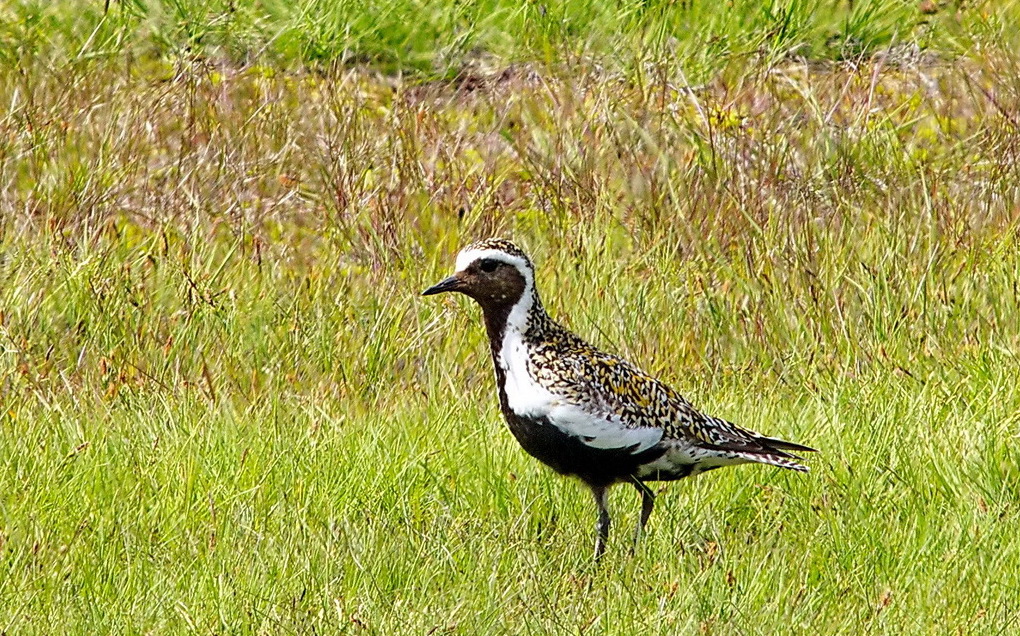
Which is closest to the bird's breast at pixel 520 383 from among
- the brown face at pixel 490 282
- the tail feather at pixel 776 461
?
the brown face at pixel 490 282

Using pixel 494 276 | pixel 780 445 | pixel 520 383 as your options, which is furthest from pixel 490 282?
pixel 780 445

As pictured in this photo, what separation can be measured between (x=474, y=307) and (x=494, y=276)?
5.36 feet

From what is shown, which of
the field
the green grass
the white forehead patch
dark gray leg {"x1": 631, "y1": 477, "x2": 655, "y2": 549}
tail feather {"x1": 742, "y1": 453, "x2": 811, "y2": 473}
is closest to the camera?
the field

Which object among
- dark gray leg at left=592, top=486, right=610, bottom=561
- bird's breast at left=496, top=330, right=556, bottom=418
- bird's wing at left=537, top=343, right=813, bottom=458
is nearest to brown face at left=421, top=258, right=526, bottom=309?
bird's breast at left=496, top=330, right=556, bottom=418

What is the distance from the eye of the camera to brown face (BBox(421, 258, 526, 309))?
5426mm

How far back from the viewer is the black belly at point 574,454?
16.9 feet

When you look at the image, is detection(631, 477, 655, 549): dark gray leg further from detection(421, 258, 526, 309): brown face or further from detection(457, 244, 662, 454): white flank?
detection(421, 258, 526, 309): brown face

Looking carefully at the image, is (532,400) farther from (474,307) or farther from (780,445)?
(474,307)

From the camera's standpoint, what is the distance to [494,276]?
543cm

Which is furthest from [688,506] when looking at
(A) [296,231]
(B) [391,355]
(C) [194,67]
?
(C) [194,67]

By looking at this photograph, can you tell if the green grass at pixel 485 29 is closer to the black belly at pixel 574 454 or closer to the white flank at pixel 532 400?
the white flank at pixel 532 400

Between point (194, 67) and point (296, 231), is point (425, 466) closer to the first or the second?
point (296, 231)

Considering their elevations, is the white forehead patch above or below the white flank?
above

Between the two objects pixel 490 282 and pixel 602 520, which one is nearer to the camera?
pixel 602 520
